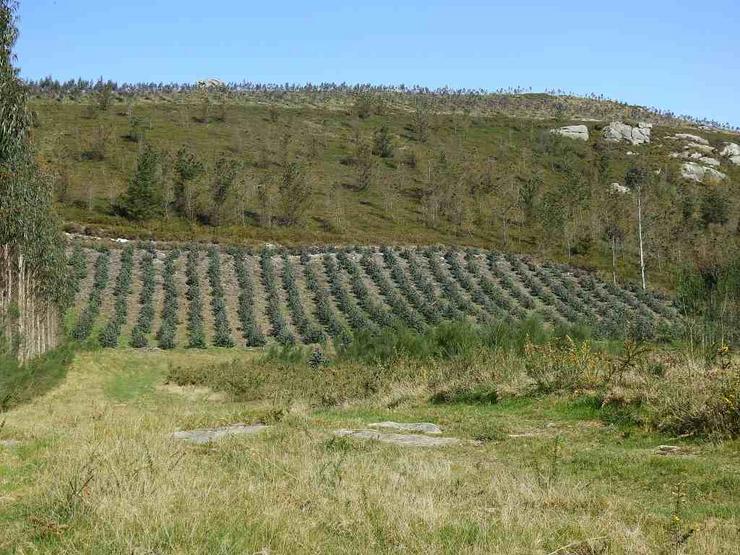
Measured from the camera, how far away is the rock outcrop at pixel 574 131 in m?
105

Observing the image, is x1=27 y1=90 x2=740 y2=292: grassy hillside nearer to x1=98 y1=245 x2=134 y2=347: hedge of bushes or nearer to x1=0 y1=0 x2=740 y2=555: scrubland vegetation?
x1=0 y1=0 x2=740 y2=555: scrubland vegetation

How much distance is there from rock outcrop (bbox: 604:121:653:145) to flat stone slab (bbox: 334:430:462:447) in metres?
106

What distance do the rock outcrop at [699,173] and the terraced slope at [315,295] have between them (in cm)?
5521

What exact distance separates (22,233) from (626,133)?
336ft

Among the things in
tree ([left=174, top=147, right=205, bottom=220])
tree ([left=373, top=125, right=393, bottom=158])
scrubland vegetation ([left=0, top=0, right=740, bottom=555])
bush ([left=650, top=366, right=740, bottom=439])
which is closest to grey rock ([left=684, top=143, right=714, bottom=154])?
scrubland vegetation ([left=0, top=0, right=740, bottom=555])

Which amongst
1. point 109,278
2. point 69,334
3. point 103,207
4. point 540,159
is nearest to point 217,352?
point 69,334

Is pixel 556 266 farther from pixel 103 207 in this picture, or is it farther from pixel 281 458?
pixel 281 458

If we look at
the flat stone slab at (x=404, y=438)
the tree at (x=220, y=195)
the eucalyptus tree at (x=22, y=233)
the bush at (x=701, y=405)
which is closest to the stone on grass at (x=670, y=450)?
the bush at (x=701, y=405)

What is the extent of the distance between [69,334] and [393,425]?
25.3 meters

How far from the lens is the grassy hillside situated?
57.3m

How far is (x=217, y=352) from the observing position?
28969 mm

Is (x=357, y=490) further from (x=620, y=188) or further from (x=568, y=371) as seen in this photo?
(x=620, y=188)

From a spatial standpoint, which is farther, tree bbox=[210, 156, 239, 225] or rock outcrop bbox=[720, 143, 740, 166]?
rock outcrop bbox=[720, 143, 740, 166]

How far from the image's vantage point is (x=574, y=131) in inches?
4203
